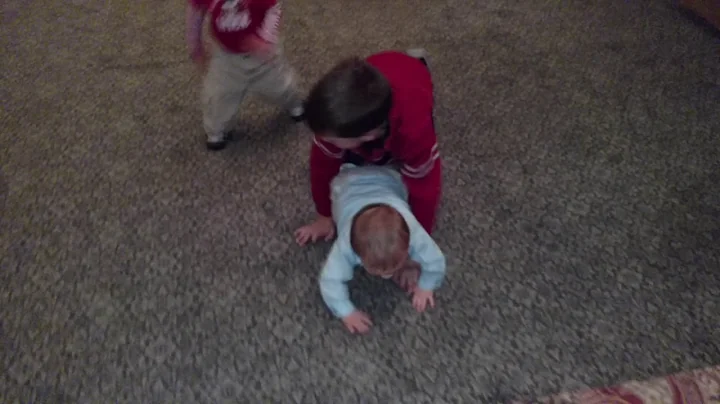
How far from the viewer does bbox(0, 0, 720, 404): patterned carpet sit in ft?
3.42

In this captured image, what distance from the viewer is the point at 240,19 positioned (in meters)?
1.21

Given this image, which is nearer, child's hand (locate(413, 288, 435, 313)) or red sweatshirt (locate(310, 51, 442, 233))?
red sweatshirt (locate(310, 51, 442, 233))

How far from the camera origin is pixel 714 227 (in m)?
1.25

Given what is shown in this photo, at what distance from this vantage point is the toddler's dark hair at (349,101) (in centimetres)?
89

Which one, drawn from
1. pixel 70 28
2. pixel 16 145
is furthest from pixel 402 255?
pixel 70 28

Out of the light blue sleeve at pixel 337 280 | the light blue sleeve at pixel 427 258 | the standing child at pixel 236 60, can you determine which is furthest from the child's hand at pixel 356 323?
the standing child at pixel 236 60

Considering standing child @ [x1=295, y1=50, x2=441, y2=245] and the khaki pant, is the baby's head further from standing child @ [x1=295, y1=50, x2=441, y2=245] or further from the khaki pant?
the khaki pant

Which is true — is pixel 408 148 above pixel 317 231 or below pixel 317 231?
above

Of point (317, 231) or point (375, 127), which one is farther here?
point (317, 231)

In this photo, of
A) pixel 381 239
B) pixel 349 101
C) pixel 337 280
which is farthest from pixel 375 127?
pixel 337 280

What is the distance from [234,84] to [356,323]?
61cm

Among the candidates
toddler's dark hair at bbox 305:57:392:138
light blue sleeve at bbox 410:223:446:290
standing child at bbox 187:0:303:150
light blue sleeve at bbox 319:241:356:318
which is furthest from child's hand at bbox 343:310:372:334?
standing child at bbox 187:0:303:150

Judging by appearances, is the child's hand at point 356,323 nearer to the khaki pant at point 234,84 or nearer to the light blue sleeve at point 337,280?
the light blue sleeve at point 337,280

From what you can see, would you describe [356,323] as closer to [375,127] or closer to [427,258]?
[427,258]
